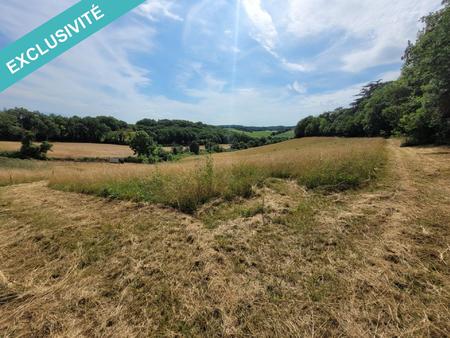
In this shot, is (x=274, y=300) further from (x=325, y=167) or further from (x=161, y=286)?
(x=325, y=167)

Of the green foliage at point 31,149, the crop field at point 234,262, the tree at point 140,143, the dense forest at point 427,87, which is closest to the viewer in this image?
the crop field at point 234,262

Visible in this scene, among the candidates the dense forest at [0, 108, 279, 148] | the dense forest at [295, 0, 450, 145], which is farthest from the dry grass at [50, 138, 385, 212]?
the dense forest at [0, 108, 279, 148]

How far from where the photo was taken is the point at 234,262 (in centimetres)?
274

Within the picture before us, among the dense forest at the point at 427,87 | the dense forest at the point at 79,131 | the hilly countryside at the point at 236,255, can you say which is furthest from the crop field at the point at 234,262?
the dense forest at the point at 79,131

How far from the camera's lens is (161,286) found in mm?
2393

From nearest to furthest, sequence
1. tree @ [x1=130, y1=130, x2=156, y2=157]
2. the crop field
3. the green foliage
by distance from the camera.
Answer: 1. the crop field
2. the green foliage
3. tree @ [x1=130, y1=130, x2=156, y2=157]

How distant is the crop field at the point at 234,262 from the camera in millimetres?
1908

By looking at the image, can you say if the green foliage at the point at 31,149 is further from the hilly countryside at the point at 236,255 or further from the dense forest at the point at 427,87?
the dense forest at the point at 427,87

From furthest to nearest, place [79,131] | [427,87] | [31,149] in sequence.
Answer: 1. [79,131]
2. [31,149]
3. [427,87]

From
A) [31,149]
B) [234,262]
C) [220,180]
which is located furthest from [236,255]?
[31,149]

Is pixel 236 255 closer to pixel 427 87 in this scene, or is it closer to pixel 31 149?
pixel 427 87

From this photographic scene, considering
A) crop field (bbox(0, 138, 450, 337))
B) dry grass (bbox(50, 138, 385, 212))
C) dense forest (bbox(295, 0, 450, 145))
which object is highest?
dense forest (bbox(295, 0, 450, 145))

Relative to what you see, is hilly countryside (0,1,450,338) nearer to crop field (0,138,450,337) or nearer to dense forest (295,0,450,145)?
crop field (0,138,450,337)

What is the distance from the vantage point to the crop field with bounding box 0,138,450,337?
6.26 ft
